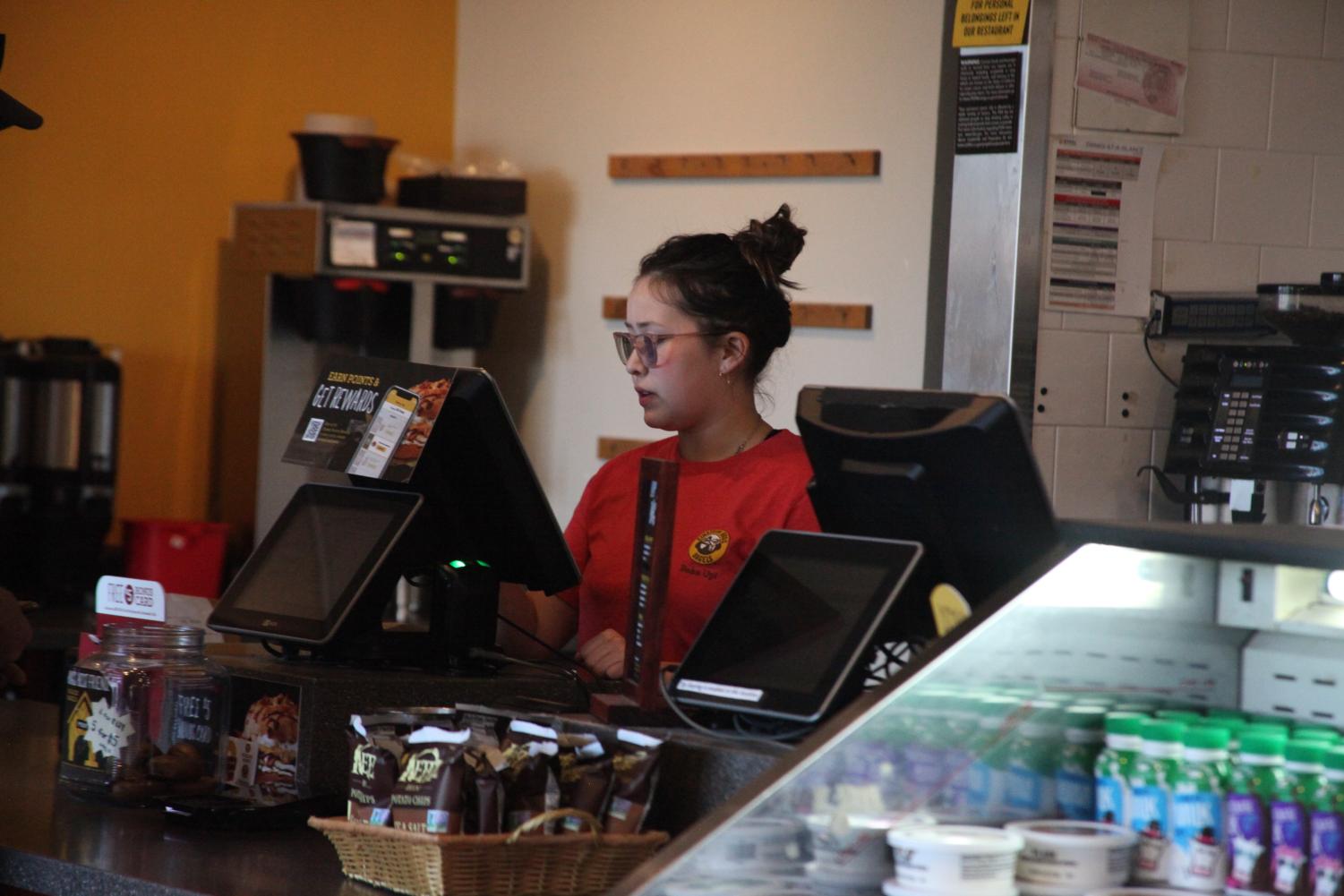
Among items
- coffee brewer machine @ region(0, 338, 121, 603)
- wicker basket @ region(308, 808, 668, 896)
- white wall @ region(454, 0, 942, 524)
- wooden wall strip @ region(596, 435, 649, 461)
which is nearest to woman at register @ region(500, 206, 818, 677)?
wicker basket @ region(308, 808, 668, 896)

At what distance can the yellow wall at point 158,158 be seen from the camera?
5027 millimetres

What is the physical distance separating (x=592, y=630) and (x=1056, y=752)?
4.21 feet

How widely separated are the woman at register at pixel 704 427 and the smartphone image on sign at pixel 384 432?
53 cm

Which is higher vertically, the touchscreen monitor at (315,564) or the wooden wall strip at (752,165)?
the wooden wall strip at (752,165)

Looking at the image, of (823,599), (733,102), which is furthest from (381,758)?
(733,102)

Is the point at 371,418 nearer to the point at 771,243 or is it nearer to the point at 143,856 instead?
the point at 143,856

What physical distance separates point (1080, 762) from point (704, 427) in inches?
51.9

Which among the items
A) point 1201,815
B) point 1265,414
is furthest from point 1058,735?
point 1265,414

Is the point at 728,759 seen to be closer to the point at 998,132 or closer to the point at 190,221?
the point at 998,132

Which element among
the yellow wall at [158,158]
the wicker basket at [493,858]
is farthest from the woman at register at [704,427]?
the yellow wall at [158,158]

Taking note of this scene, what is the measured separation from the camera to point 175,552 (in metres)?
4.91

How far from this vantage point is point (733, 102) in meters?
5.19

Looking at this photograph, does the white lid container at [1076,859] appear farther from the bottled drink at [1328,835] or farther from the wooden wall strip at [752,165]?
the wooden wall strip at [752,165]

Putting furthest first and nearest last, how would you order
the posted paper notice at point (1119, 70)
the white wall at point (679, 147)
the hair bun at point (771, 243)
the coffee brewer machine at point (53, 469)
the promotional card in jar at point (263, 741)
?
the white wall at point (679, 147)
the coffee brewer machine at point (53, 469)
the posted paper notice at point (1119, 70)
the hair bun at point (771, 243)
the promotional card in jar at point (263, 741)
